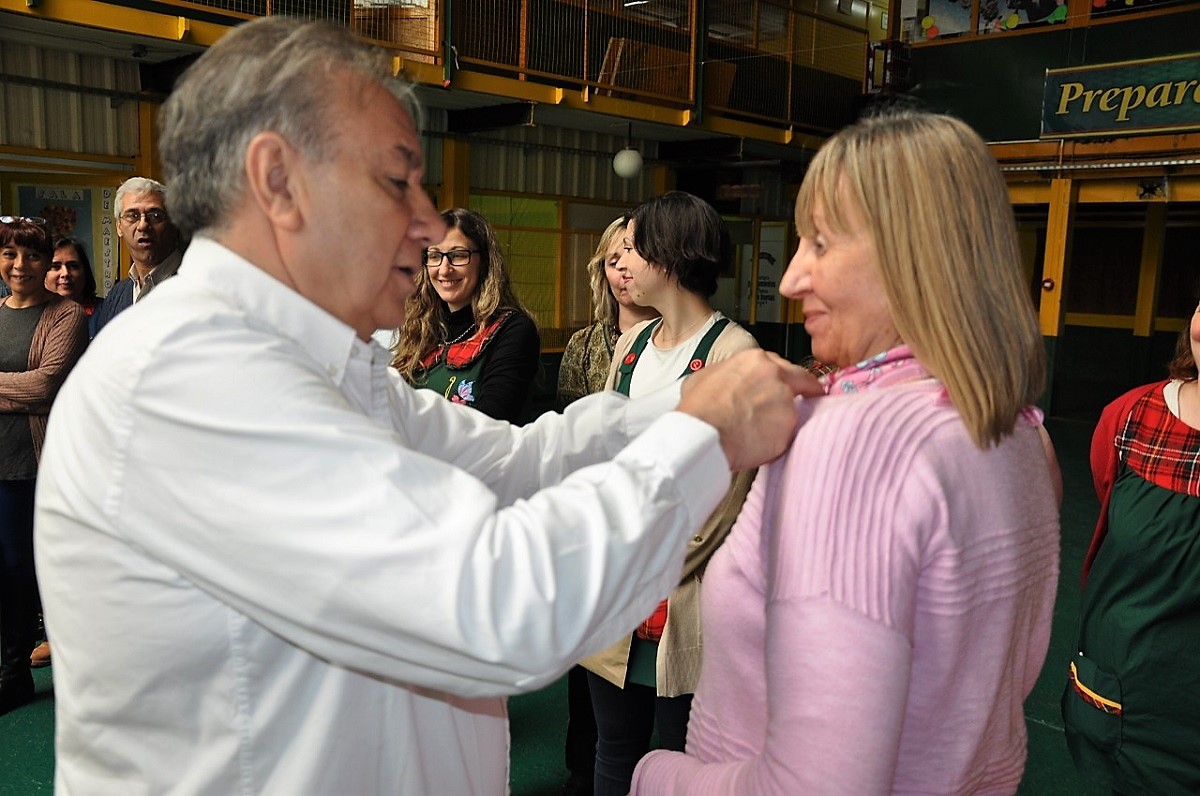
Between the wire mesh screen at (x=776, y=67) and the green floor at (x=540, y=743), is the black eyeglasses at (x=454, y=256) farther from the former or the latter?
the wire mesh screen at (x=776, y=67)

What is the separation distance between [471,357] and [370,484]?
89.5 inches

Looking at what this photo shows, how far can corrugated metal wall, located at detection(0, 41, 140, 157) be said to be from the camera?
7.96 meters

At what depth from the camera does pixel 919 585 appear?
0.94m

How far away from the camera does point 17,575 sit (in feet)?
11.8

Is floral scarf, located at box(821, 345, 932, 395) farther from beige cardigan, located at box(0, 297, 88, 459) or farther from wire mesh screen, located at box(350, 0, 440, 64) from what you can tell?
wire mesh screen, located at box(350, 0, 440, 64)

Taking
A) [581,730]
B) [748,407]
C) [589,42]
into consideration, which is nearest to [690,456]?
[748,407]

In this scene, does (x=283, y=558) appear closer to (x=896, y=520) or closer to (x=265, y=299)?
(x=265, y=299)

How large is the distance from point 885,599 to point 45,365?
3.68m

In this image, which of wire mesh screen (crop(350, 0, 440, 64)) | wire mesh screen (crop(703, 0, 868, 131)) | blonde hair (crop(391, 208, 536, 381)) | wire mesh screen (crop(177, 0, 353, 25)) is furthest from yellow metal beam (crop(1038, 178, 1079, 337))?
blonde hair (crop(391, 208, 536, 381))

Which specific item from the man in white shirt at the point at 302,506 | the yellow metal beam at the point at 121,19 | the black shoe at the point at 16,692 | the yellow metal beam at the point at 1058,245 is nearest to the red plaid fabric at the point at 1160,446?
the man in white shirt at the point at 302,506

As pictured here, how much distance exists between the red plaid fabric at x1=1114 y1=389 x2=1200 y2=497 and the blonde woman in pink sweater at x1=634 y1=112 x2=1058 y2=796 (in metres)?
1.05

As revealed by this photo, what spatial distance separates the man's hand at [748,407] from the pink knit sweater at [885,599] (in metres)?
0.03

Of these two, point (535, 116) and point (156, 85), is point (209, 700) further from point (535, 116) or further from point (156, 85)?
point (535, 116)

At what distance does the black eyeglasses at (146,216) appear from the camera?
12.2 ft
